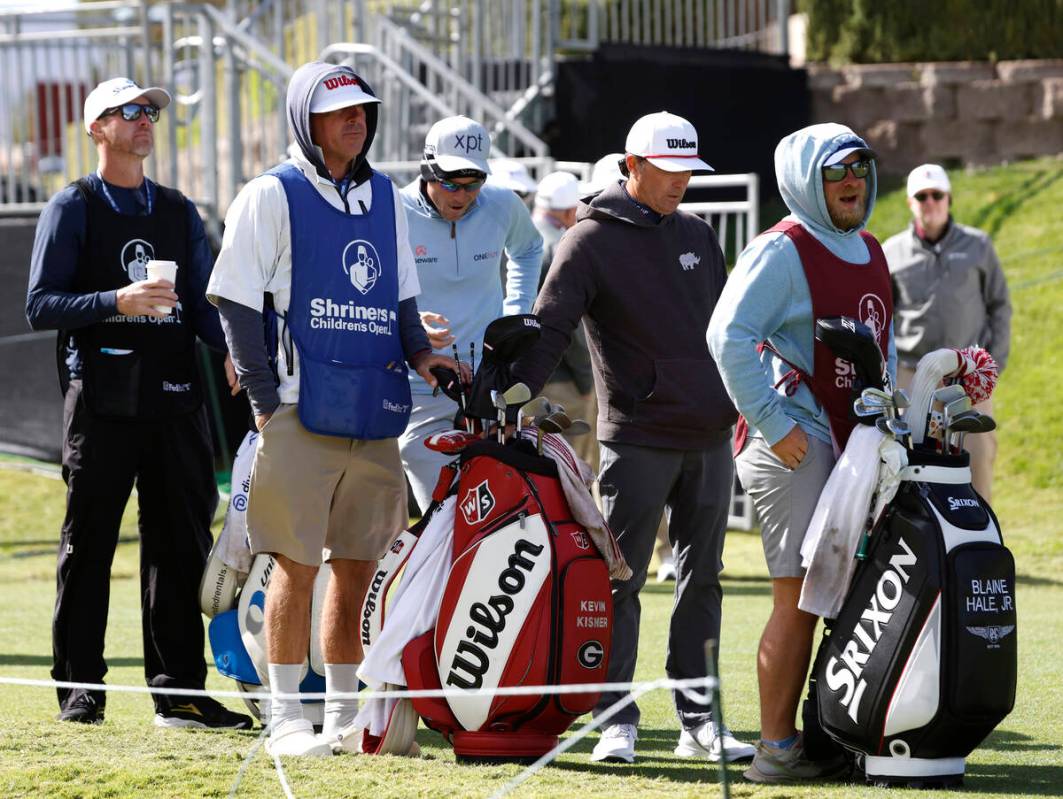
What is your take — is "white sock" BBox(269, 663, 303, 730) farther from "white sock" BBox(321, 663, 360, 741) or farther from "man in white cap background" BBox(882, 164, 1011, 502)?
"man in white cap background" BBox(882, 164, 1011, 502)

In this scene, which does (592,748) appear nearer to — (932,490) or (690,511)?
(690,511)

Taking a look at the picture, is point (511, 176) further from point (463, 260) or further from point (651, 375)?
point (651, 375)

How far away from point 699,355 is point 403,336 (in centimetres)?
97

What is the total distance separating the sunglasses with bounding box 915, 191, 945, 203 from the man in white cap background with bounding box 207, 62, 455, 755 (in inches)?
193

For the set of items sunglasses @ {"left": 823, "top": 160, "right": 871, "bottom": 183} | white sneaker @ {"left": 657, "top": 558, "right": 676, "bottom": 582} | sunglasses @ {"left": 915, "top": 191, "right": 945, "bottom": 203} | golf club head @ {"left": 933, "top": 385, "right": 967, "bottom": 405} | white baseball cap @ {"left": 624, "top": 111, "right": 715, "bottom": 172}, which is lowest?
white sneaker @ {"left": 657, "top": 558, "right": 676, "bottom": 582}

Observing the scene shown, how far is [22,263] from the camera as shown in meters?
15.0

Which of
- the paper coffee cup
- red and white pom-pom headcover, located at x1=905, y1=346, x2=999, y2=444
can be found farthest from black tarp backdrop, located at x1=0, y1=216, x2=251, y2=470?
red and white pom-pom headcover, located at x1=905, y1=346, x2=999, y2=444

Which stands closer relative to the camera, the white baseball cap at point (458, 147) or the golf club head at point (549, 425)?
the golf club head at point (549, 425)

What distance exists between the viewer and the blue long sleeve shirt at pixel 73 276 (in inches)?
244

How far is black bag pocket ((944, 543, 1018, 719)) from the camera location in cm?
511

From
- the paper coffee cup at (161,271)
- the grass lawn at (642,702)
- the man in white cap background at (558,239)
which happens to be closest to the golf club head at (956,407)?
the grass lawn at (642,702)

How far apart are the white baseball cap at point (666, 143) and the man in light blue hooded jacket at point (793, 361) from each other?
0.47 m

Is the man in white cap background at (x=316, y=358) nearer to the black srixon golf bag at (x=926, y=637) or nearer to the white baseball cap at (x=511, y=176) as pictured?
the black srixon golf bag at (x=926, y=637)

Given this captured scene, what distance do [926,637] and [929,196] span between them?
538 centimetres
